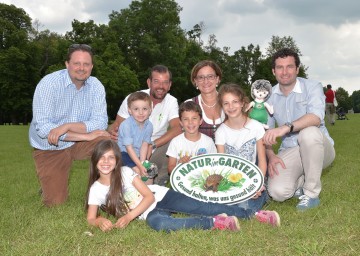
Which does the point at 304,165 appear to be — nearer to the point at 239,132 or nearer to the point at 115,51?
the point at 239,132

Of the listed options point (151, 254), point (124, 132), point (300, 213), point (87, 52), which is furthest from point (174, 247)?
point (87, 52)

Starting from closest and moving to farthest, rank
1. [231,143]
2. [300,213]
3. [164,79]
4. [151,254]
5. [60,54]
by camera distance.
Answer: [151,254], [300,213], [231,143], [164,79], [60,54]

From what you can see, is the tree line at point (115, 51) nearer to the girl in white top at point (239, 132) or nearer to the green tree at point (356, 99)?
the girl in white top at point (239, 132)

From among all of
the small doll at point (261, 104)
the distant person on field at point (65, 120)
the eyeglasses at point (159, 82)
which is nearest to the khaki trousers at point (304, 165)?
the small doll at point (261, 104)

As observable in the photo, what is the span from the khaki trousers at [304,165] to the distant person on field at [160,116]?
178 centimetres

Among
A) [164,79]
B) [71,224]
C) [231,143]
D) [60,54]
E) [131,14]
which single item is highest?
[131,14]

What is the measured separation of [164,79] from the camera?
7121 millimetres

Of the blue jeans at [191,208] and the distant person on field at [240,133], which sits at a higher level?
the distant person on field at [240,133]

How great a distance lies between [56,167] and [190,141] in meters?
1.97

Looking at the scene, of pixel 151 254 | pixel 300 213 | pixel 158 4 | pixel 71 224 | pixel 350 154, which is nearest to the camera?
pixel 151 254

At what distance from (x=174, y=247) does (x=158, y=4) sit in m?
47.5

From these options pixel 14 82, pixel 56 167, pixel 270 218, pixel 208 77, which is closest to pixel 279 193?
pixel 270 218

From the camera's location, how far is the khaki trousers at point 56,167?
6410 mm

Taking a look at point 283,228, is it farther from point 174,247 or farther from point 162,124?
point 162,124
